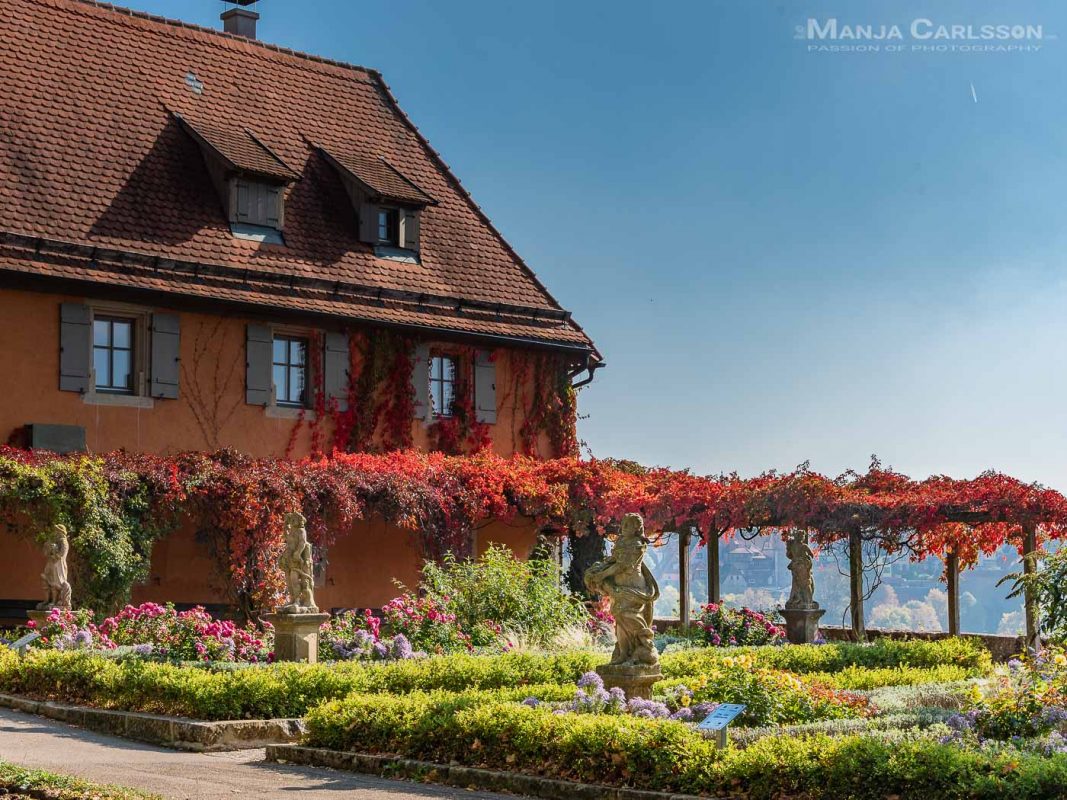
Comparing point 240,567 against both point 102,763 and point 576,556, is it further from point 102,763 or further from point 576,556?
point 102,763

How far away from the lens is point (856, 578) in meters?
23.5

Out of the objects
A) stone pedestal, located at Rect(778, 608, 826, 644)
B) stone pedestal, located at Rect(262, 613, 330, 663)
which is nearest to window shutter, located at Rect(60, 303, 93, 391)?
stone pedestal, located at Rect(262, 613, 330, 663)

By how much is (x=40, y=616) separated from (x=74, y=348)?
5.09 meters

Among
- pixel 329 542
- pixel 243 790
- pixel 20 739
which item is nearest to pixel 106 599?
pixel 329 542

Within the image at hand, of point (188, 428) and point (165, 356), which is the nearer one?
point (165, 356)

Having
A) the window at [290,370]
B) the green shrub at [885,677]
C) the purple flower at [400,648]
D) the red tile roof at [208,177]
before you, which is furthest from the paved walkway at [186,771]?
the window at [290,370]

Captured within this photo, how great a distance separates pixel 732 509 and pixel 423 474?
4719 millimetres

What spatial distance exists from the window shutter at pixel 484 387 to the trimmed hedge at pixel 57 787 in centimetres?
1647

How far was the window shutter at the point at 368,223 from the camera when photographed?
2702 centimetres

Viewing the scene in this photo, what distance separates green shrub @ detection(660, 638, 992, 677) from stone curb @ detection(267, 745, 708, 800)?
619cm

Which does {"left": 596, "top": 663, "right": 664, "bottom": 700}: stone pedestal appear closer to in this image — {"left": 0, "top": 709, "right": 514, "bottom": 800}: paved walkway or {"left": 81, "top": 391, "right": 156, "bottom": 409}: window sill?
{"left": 0, "top": 709, "right": 514, "bottom": 800}: paved walkway

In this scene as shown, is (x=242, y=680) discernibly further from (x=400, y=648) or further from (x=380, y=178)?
(x=380, y=178)

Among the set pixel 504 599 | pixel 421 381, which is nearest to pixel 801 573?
pixel 504 599

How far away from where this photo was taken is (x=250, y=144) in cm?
2636
